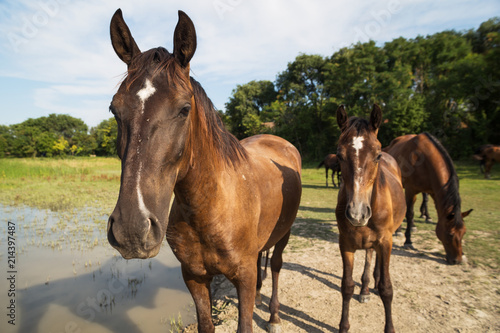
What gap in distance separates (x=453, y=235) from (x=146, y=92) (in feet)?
18.4

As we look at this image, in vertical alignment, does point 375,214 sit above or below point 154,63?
below

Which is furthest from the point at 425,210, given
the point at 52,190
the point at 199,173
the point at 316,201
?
the point at 52,190

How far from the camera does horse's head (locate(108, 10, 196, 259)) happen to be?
1.07 m

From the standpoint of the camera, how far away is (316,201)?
10586mm

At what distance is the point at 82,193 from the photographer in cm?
1235

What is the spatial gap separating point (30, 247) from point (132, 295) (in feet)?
Answer: 12.0

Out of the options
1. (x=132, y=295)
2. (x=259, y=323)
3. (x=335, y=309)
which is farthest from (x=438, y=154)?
(x=132, y=295)

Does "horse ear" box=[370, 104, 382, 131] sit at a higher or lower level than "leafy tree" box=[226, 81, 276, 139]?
lower

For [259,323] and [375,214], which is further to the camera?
[259,323]

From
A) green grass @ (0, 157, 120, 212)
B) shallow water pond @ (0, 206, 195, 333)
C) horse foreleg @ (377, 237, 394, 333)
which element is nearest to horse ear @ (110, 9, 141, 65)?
horse foreleg @ (377, 237, 394, 333)

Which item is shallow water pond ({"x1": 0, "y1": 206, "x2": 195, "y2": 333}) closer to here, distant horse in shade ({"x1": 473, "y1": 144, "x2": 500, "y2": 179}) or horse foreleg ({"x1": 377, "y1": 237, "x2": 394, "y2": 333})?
horse foreleg ({"x1": 377, "y1": 237, "x2": 394, "y2": 333})

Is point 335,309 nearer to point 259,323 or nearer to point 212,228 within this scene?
point 259,323

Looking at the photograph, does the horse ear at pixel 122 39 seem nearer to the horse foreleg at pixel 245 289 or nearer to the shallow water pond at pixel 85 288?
the horse foreleg at pixel 245 289

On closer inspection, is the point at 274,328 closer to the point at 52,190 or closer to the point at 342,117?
the point at 342,117
